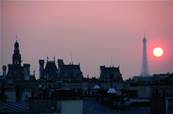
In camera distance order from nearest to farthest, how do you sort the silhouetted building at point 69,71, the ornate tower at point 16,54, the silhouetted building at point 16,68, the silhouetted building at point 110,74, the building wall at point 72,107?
the building wall at point 72,107 < the ornate tower at point 16,54 < the silhouetted building at point 16,68 < the silhouetted building at point 69,71 < the silhouetted building at point 110,74

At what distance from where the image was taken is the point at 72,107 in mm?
38938

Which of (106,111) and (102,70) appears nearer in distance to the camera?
(106,111)

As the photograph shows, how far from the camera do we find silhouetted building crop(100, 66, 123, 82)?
4153 inches

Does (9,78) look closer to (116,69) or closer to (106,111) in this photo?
(116,69)

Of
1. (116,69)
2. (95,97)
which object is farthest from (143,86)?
(116,69)

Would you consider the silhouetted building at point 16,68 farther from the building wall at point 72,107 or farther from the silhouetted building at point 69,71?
the building wall at point 72,107

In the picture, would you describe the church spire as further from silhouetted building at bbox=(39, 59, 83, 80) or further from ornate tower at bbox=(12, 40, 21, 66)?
silhouetted building at bbox=(39, 59, 83, 80)

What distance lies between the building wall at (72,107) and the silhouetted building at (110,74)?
214 ft

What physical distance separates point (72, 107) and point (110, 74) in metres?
68.8

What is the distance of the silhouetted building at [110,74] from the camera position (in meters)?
105

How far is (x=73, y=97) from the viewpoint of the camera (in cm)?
3966

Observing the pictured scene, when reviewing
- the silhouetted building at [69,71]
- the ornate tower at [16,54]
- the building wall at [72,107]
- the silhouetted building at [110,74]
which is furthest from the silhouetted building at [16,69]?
the building wall at [72,107]

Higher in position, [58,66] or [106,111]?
[58,66]

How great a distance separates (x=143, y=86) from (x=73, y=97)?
137 feet
